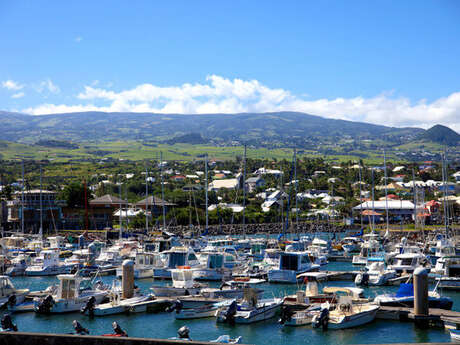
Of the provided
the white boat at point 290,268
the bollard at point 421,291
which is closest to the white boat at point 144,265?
the white boat at point 290,268

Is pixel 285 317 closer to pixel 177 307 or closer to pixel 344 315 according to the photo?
pixel 344 315

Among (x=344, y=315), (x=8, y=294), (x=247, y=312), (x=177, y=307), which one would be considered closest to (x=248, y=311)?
(x=247, y=312)

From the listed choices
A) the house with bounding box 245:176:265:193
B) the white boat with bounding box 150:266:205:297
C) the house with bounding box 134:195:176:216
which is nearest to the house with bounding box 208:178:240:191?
the house with bounding box 245:176:265:193

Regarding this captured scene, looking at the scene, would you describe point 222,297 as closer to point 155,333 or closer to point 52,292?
point 155,333

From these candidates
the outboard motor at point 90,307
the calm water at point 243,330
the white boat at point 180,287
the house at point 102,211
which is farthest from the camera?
the house at point 102,211

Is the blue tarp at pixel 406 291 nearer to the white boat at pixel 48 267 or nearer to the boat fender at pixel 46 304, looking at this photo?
the boat fender at pixel 46 304

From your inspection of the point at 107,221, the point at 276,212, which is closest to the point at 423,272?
the point at 107,221
